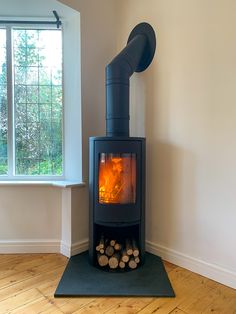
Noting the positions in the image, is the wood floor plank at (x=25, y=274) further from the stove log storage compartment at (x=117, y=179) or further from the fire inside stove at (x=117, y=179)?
the fire inside stove at (x=117, y=179)

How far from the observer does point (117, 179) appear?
194 cm

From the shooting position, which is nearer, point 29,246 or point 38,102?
point 29,246

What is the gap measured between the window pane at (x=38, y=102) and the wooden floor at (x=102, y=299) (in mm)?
996

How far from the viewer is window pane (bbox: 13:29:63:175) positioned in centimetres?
249

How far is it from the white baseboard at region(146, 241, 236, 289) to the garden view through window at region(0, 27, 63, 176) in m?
1.21

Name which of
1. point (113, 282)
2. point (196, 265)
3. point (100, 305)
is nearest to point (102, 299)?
point (100, 305)

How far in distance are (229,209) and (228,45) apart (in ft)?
3.86

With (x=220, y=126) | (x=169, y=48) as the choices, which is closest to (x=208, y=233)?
(x=220, y=126)

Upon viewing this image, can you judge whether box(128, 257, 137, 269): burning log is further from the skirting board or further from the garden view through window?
the garden view through window

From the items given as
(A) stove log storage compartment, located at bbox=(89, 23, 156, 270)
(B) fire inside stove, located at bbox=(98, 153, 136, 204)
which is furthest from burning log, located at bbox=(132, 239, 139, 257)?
(B) fire inside stove, located at bbox=(98, 153, 136, 204)

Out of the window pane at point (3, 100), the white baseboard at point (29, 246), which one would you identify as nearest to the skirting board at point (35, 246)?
the white baseboard at point (29, 246)

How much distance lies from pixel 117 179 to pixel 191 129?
0.72 m

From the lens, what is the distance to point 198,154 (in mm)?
1919

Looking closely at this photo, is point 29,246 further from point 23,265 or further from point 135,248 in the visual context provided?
point 135,248
